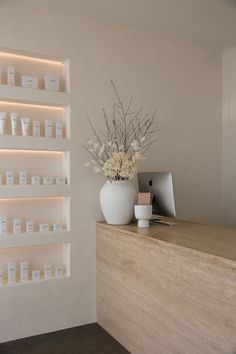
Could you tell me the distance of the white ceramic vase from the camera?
2840 millimetres

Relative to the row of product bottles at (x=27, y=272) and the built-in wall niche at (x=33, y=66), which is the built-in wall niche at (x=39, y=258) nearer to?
the row of product bottles at (x=27, y=272)

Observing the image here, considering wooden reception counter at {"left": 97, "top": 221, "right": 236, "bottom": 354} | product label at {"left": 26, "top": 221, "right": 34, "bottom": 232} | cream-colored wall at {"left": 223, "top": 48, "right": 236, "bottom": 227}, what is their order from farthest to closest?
1. cream-colored wall at {"left": 223, "top": 48, "right": 236, "bottom": 227}
2. product label at {"left": 26, "top": 221, "right": 34, "bottom": 232}
3. wooden reception counter at {"left": 97, "top": 221, "right": 236, "bottom": 354}

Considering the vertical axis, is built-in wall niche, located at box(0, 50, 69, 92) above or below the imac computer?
above

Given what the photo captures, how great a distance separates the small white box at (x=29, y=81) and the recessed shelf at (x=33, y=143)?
439 millimetres

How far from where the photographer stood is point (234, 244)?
2002 millimetres

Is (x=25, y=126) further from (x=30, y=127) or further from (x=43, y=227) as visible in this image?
(x=43, y=227)

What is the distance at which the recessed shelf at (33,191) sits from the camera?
2.77m

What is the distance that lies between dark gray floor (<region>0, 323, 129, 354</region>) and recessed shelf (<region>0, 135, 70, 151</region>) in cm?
155

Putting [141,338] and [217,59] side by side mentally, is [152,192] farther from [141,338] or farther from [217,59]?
[217,59]

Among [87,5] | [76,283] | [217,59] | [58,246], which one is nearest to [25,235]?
[58,246]

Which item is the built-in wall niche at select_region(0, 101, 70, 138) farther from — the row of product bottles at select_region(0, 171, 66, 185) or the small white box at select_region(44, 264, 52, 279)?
the small white box at select_region(44, 264, 52, 279)

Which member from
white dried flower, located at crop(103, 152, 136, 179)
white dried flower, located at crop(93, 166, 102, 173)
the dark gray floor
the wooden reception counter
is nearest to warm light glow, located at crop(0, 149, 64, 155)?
white dried flower, located at crop(93, 166, 102, 173)

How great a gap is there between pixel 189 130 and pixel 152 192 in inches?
41.5

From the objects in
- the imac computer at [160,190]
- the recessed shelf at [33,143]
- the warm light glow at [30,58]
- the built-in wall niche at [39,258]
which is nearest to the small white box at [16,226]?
the built-in wall niche at [39,258]
